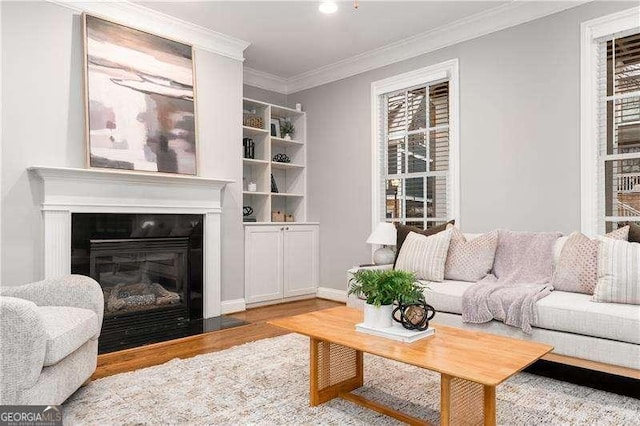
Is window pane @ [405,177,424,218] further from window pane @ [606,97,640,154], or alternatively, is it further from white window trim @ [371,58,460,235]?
window pane @ [606,97,640,154]

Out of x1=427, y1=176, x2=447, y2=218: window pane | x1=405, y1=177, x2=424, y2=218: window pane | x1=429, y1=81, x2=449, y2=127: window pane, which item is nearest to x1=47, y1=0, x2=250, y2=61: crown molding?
x1=429, y1=81, x2=449, y2=127: window pane

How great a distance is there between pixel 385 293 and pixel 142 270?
8.94 feet

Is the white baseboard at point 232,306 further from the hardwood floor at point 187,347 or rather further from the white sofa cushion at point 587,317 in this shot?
the white sofa cushion at point 587,317

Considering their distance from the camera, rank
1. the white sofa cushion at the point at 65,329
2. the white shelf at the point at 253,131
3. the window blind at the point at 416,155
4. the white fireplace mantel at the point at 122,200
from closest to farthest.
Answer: the white sofa cushion at the point at 65,329 → the white fireplace mantel at the point at 122,200 → the window blind at the point at 416,155 → the white shelf at the point at 253,131

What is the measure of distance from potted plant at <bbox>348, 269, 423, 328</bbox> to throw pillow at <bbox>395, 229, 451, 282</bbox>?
1.43 meters

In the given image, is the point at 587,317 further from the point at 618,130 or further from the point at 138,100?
the point at 138,100

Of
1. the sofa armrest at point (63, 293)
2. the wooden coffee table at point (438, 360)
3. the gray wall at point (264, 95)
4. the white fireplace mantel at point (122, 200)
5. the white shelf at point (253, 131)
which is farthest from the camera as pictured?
the gray wall at point (264, 95)

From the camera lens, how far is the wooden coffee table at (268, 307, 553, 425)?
170cm

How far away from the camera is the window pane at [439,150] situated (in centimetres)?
441

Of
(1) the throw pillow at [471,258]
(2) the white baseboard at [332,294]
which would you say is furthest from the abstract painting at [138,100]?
(1) the throw pillow at [471,258]

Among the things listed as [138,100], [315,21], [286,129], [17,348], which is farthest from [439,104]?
[17,348]

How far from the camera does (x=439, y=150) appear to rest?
14.7 feet

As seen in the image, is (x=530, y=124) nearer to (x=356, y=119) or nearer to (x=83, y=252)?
(x=356, y=119)

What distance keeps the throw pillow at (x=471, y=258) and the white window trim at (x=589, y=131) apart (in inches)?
27.6
